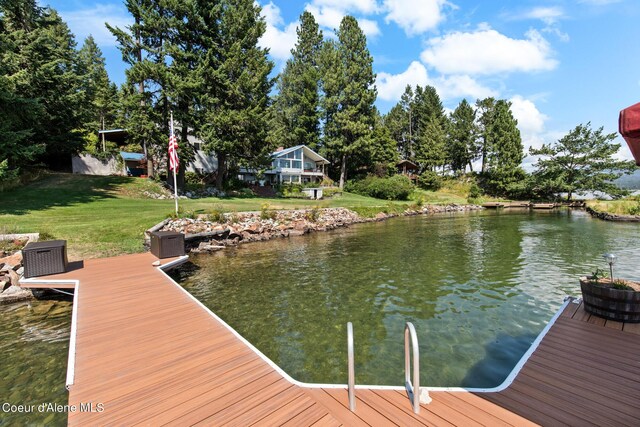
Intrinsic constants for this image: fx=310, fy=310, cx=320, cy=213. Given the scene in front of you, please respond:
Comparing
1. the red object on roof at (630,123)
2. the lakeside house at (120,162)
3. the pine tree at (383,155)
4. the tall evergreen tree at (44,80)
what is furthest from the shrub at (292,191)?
the red object on roof at (630,123)

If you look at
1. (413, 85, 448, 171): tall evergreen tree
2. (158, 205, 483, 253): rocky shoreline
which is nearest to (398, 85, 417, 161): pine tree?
(413, 85, 448, 171): tall evergreen tree

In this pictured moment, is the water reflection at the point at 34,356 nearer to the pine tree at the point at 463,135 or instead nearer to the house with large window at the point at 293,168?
the house with large window at the point at 293,168

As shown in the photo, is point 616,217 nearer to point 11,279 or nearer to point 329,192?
point 329,192

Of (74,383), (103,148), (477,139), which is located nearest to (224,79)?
(103,148)

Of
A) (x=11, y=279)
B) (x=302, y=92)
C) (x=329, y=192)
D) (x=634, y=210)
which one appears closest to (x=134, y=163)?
(x=329, y=192)

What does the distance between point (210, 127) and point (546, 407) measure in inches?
1260

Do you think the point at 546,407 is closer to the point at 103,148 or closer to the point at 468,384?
the point at 468,384

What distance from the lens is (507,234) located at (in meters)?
22.2

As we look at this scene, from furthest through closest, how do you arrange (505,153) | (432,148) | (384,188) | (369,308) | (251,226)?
1. (432,148)
2. (505,153)
3. (384,188)
4. (251,226)
5. (369,308)

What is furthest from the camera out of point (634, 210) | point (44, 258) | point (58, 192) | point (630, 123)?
point (634, 210)

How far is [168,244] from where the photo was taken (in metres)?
12.4

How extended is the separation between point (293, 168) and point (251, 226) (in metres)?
30.8

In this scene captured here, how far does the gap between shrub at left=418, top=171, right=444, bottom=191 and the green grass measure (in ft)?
125

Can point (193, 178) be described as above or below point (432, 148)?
below
